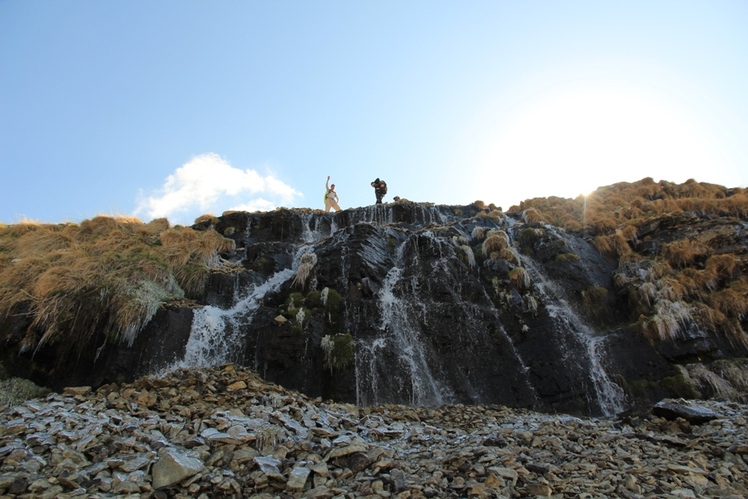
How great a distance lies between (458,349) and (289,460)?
8876mm

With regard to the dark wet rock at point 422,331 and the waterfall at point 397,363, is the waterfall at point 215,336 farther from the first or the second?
the waterfall at point 397,363

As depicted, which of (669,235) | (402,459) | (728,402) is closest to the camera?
(402,459)

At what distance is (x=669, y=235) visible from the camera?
813 inches

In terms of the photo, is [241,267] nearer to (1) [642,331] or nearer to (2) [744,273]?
(1) [642,331]

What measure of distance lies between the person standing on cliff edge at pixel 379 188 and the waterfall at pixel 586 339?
13.7m

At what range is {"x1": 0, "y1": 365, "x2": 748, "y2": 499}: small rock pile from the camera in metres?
6.73

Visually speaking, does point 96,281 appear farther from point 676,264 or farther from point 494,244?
point 676,264

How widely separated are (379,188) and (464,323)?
17423mm

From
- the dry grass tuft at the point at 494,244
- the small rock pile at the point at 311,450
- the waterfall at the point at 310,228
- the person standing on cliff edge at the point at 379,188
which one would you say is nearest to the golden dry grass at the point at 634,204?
the dry grass tuft at the point at 494,244

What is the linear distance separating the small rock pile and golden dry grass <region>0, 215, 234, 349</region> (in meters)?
3.46

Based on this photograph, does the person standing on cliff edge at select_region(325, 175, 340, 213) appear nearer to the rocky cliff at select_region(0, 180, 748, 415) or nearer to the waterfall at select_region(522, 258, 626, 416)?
the rocky cliff at select_region(0, 180, 748, 415)

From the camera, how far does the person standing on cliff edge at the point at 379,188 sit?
3138cm

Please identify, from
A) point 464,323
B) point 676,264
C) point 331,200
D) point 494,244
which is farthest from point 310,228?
point 676,264

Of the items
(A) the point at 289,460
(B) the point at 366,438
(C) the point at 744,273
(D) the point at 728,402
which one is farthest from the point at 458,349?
(C) the point at 744,273
